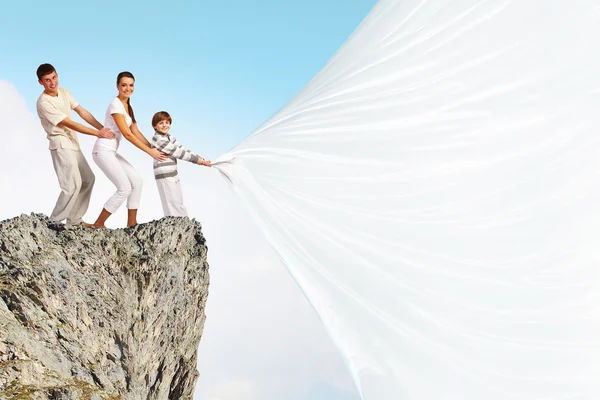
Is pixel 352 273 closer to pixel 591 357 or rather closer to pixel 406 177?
pixel 406 177

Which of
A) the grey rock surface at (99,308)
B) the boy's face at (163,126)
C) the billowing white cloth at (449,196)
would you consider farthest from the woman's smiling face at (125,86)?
the billowing white cloth at (449,196)

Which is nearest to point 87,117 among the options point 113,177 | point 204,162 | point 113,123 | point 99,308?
point 113,123

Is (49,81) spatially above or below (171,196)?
above

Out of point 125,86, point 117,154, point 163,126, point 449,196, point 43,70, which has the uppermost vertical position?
point 43,70

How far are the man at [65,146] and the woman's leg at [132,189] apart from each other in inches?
15.3

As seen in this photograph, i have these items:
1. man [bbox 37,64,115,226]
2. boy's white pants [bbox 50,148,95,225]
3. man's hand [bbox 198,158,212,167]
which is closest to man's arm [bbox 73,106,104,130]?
man [bbox 37,64,115,226]

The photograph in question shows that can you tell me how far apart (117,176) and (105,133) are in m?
0.53

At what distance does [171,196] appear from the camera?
25.5 feet

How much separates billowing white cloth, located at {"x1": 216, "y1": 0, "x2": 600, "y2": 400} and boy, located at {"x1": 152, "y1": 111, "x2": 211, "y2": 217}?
3.31 feet

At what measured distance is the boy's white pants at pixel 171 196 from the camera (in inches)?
302

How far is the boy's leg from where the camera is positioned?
25.4ft

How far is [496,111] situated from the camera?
22.3ft

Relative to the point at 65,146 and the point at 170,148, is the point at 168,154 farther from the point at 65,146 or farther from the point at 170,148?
the point at 65,146

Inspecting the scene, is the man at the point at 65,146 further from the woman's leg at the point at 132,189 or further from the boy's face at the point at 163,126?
the boy's face at the point at 163,126
